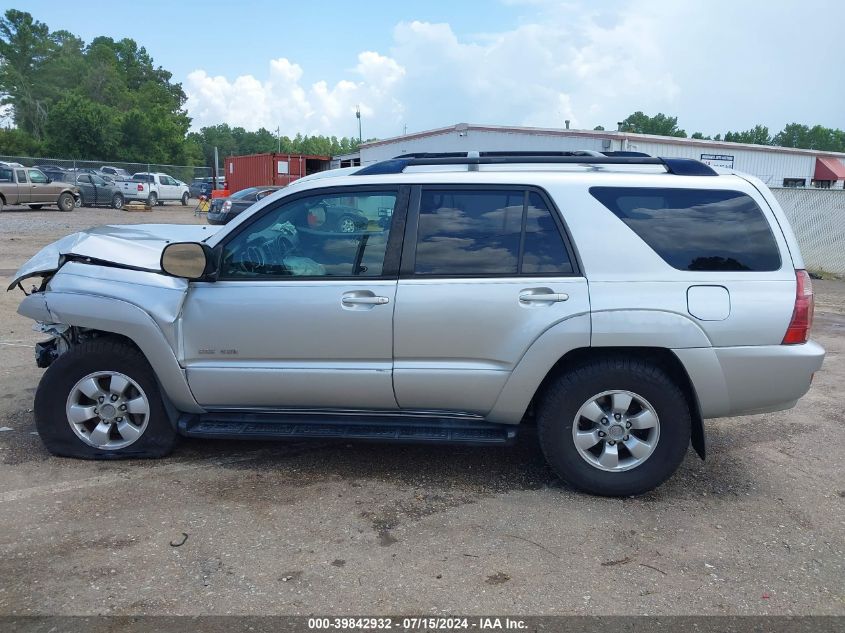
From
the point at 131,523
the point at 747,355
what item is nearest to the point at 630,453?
the point at 747,355

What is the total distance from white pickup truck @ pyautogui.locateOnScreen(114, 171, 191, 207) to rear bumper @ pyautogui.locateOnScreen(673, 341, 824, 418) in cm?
3226

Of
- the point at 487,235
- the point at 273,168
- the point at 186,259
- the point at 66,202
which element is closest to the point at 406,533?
the point at 487,235

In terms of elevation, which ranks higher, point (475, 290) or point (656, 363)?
point (475, 290)

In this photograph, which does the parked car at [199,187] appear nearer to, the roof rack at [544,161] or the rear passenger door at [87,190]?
the rear passenger door at [87,190]

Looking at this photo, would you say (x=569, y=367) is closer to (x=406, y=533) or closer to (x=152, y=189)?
(x=406, y=533)

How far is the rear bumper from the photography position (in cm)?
383

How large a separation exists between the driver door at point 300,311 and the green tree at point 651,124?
8074cm

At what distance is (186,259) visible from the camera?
13.2ft

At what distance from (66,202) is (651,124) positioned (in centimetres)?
7006

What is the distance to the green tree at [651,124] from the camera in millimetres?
79812

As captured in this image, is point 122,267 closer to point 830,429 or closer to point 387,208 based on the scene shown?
point 387,208

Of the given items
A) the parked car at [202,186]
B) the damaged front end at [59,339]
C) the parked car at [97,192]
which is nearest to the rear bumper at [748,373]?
the damaged front end at [59,339]

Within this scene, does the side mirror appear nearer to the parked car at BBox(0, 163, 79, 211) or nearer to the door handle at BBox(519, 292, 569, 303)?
the door handle at BBox(519, 292, 569, 303)

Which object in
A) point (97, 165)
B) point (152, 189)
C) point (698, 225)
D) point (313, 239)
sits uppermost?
point (97, 165)
